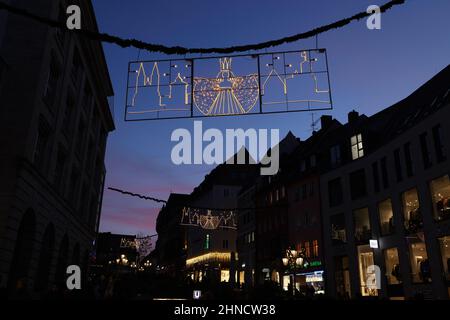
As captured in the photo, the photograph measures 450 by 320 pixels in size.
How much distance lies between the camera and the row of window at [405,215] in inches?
1024

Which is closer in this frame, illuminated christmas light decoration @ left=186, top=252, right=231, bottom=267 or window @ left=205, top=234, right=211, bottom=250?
illuminated christmas light decoration @ left=186, top=252, right=231, bottom=267

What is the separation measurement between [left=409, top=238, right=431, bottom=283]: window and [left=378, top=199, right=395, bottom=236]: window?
2.74 m

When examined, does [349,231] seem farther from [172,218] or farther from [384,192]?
[172,218]

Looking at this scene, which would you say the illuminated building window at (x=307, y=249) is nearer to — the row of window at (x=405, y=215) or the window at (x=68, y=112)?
the row of window at (x=405, y=215)

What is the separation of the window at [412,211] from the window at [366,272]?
18.0 ft

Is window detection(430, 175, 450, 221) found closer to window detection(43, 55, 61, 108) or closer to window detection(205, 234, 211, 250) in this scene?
window detection(43, 55, 61, 108)

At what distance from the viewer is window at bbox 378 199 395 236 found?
31492mm

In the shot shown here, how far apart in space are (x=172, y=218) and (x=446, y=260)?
9761 centimetres

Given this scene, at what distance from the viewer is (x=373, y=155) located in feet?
111

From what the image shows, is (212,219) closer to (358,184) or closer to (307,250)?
(307,250)

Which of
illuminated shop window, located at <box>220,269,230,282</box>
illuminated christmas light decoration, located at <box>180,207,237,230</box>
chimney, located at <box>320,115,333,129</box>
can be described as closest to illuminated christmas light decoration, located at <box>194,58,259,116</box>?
illuminated christmas light decoration, located at <box>180,207,237,230</box>

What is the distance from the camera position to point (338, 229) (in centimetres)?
3759
